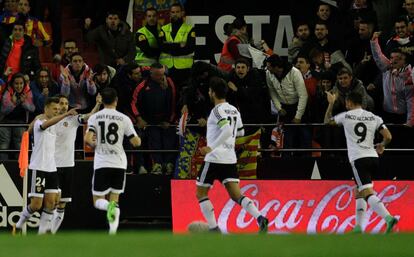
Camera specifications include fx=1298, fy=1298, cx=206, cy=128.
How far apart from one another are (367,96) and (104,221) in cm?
538

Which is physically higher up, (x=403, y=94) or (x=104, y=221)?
(x=403, y=94)

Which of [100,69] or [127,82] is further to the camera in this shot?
[127,82]

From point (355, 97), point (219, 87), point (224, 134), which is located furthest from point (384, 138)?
point (219, 87)

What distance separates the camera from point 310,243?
13211 mm

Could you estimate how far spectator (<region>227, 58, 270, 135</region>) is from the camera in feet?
72.4

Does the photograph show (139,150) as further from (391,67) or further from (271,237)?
(271,237)

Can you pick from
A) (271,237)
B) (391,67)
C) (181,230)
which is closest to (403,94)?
(391,67)

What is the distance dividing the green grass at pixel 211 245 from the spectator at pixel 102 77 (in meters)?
8.56

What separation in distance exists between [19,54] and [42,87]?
1.24 metres

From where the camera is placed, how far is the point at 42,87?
23.0 meters

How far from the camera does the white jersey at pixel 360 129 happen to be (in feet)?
66.2

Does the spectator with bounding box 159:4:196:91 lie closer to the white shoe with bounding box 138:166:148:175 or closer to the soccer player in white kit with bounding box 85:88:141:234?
the white shoe with bounding box 138:166:148:175

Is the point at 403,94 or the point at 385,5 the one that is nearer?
the point at 403,94

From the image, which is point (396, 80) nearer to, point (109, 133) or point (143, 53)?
point (143, 53)
